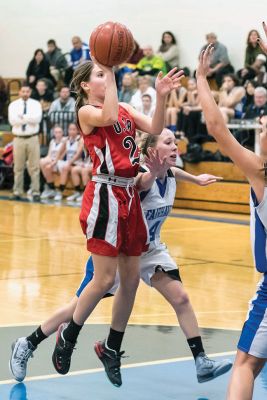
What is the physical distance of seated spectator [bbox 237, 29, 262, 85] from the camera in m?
17.3

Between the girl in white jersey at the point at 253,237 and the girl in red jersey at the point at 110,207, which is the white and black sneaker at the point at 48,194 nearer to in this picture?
the girl in red jersey at the point at 110,207

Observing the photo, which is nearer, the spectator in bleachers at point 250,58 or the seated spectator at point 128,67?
the spectator in bleachers at point 250,58

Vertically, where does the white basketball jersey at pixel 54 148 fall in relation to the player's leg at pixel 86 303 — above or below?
below

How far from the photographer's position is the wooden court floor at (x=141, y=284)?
26.0 ft

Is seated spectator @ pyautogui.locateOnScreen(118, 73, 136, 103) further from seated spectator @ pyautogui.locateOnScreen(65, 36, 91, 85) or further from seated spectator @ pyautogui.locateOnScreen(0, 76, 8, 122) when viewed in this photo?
seated spectator @ pyautogui.locateOnScreen(0, 76, 8, 122)

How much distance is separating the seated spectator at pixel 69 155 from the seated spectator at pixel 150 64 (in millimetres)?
2091

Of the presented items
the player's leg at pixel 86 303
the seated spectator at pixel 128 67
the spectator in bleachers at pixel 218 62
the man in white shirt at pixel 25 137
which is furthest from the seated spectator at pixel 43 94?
the player's leg at pixel 86 303

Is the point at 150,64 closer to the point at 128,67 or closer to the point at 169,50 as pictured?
the point at 128,67

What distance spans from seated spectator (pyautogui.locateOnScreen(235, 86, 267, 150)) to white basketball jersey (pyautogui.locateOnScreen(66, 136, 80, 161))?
9.89ft

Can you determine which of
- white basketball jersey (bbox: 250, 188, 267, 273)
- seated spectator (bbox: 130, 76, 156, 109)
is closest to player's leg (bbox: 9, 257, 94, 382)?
white basketball jersey (bbox: 250, 188, 267, 273)

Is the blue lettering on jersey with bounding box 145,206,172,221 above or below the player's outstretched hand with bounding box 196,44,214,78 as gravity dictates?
below

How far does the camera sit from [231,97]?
54.9 feet

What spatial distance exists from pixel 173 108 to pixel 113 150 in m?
12.3

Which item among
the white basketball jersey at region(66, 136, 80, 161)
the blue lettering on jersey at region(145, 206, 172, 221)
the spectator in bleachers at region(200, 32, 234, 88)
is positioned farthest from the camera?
the spectator in bleachers at region(200, 32, 234, 88)
